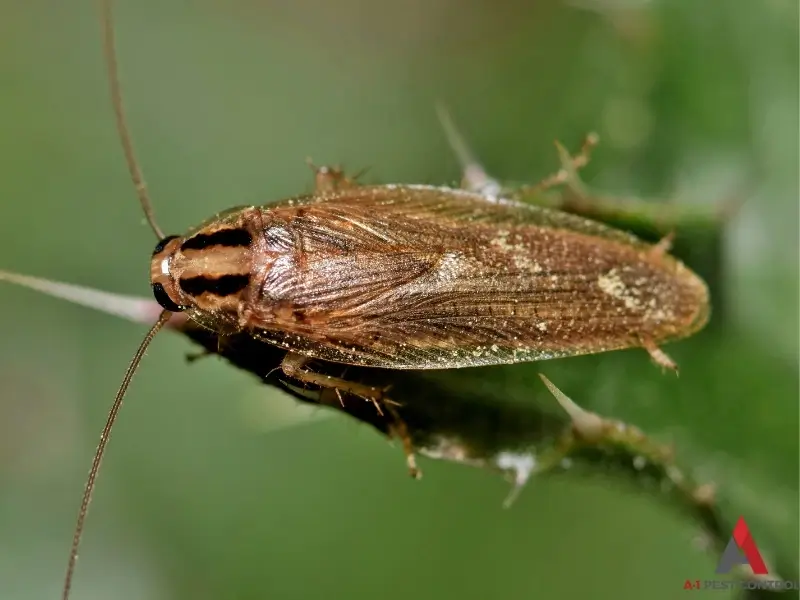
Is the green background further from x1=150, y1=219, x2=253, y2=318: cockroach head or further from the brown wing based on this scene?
x1=150, y1=219, x2=253, y2=318: cockroach head

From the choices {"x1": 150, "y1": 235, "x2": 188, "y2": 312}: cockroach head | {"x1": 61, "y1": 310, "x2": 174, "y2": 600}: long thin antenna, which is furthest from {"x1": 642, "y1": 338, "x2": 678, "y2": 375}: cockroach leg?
{"x1": 150, "y1": 235, "x2": 188, "y2": 312}: cockroach head

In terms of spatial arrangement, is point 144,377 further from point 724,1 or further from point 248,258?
point 724,1

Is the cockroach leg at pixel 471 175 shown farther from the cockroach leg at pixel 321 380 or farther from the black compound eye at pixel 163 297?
the black compound eye at pixel 163 297

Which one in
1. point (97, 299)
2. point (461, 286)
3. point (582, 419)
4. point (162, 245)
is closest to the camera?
point (582, 419)

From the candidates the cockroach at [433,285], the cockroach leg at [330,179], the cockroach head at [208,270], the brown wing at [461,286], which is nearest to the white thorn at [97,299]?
the cockroach at [433,285]

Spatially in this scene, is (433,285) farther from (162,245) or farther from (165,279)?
(162,245)

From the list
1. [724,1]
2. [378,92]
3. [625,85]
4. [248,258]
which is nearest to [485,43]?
[378,92]

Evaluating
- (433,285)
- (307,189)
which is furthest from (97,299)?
(307,189)
